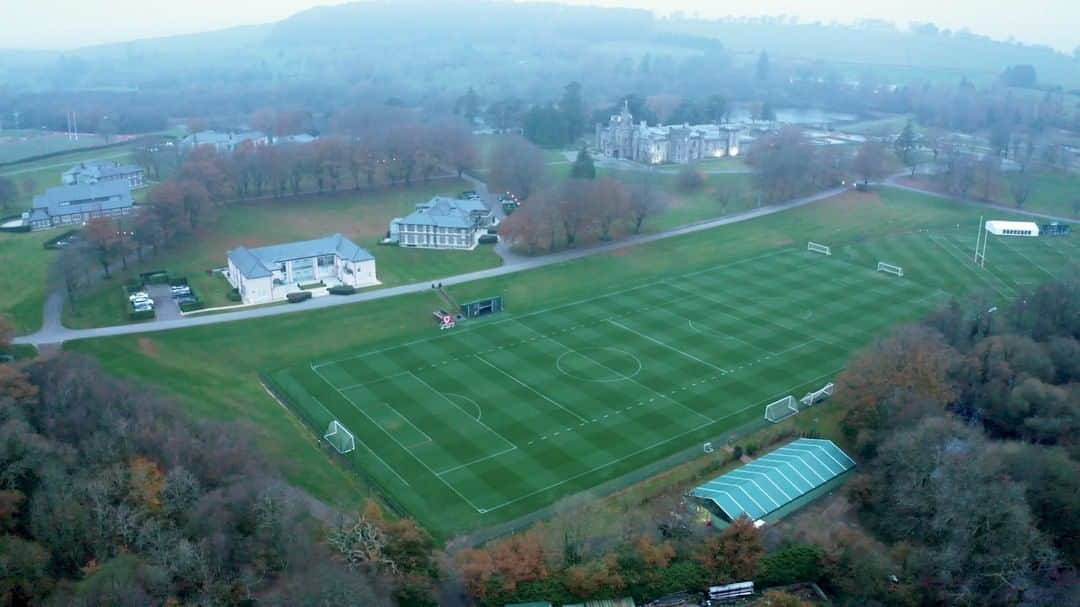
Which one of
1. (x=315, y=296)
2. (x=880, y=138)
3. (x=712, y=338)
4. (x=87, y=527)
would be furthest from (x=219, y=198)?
(x=880, y=138)

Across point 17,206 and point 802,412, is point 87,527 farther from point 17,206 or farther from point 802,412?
point 17,206

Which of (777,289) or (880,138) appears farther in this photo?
(880,138)

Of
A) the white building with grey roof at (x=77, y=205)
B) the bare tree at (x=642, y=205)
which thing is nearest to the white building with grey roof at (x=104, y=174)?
the white building with grey roof at (x=77, y=205)

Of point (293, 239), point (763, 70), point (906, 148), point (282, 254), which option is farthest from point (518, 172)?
point (763, 70)

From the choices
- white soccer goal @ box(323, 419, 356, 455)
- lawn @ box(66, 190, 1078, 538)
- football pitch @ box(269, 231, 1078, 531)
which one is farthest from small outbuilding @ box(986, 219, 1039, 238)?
white soccer goal @ box(323, 419, 356, 455)

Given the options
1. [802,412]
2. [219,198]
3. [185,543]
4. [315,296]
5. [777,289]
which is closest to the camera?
[185,543]

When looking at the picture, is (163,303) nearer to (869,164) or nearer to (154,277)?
(154,277)

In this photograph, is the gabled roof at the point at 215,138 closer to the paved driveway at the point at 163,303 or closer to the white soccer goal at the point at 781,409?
the paved driveway at the point at 163,303

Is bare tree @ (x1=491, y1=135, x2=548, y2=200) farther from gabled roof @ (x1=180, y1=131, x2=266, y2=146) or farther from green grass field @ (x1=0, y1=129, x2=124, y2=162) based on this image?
green grass field @ (x1=0, y1=129, x2=124, y2=162)
